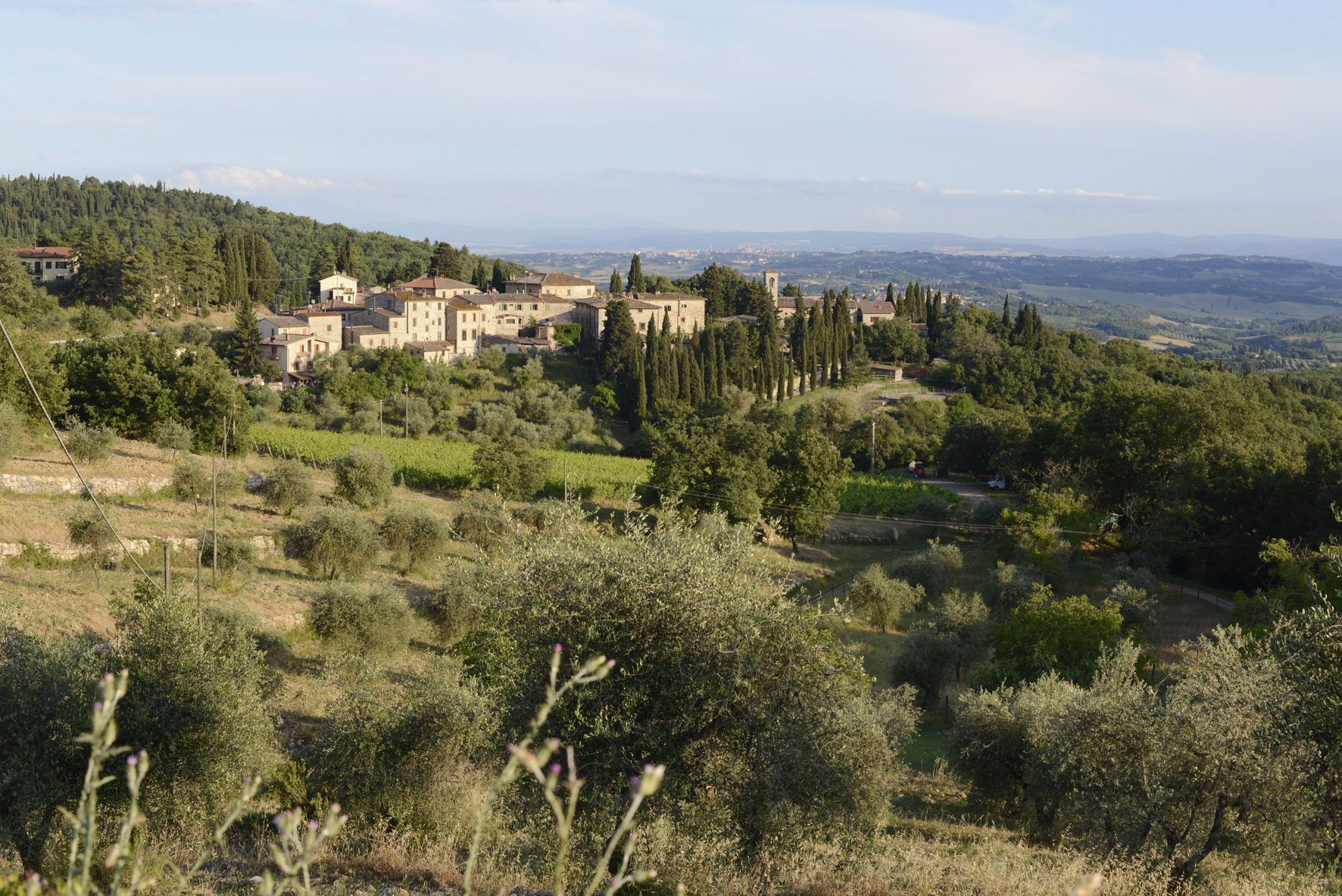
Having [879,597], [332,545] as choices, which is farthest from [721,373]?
[332,545]

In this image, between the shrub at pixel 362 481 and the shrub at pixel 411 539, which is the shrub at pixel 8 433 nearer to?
the shrub at pixel 362 481

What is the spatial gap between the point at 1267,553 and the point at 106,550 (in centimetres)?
3018

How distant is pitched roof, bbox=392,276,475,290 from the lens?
80562mm

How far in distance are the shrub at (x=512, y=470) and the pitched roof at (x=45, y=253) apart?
197ft

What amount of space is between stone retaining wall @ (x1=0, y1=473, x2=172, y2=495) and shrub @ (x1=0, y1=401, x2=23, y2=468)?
0.69m

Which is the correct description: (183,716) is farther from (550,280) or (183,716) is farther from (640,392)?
(550,280)

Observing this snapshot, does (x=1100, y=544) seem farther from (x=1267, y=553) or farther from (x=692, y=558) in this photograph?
(x=692, y=558)

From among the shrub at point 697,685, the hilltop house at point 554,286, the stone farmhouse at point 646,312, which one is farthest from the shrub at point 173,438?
the hilltop house at point 554,286

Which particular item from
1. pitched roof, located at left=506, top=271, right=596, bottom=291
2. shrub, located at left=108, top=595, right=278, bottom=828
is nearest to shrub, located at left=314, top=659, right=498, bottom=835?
shrub, located at left=108, top=595, right=278, bottom=828

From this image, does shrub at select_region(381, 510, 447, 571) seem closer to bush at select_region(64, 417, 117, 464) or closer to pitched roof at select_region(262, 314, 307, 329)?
bush at select_region(64, 417, 117, 464)

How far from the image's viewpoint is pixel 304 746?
14.0m

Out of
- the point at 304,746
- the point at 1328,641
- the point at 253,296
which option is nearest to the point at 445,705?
the point at 304,746

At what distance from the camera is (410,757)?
40.2ft

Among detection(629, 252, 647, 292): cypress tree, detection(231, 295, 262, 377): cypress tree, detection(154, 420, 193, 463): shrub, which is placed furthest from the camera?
detection(629, 252, 647, 292): cypress tree
